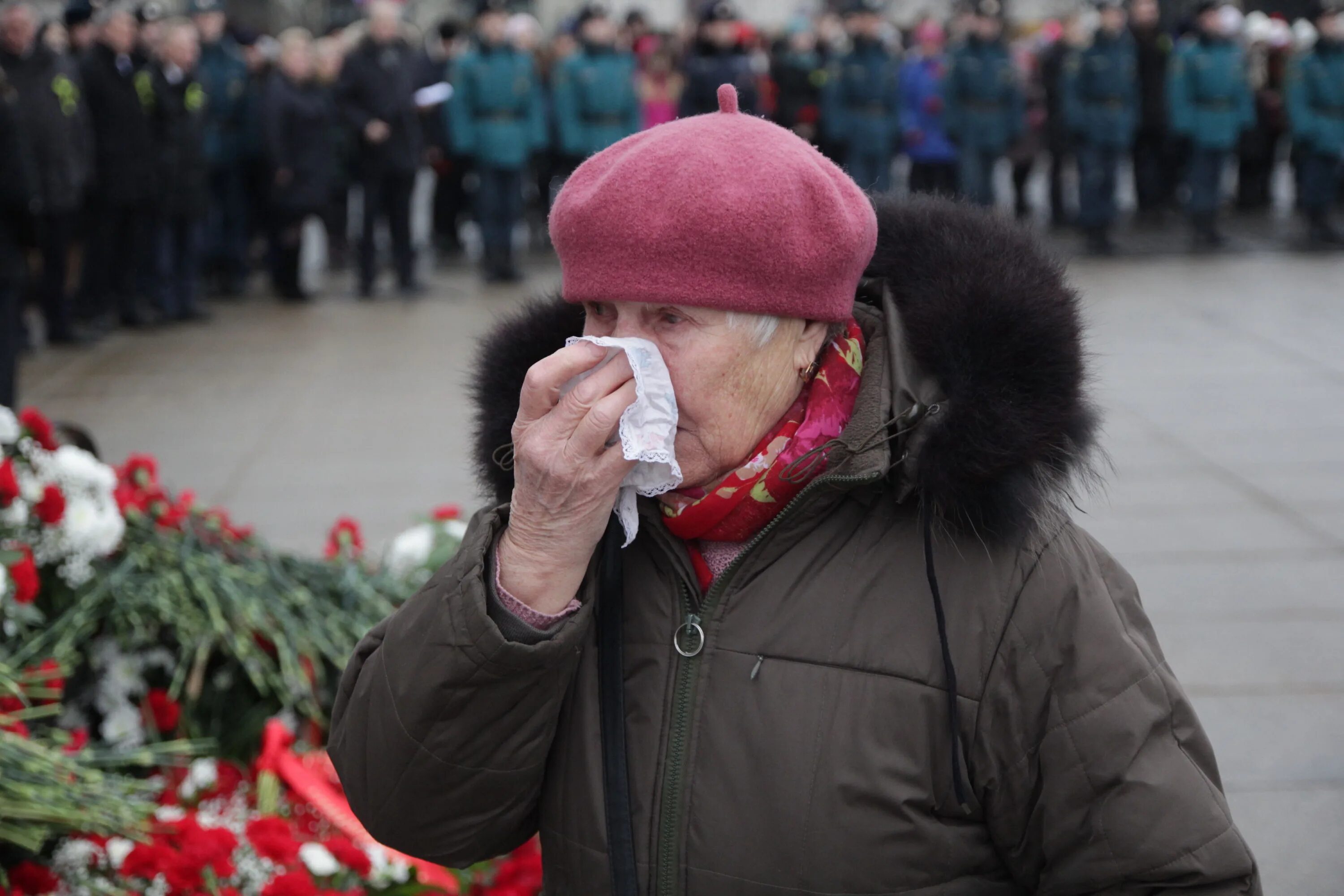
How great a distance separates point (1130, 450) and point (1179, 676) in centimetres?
285

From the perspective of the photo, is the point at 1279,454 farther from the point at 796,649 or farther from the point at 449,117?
the point at 449,117

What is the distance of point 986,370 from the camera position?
1873mm

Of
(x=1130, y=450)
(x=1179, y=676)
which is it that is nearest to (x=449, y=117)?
(x=1130, y=450)

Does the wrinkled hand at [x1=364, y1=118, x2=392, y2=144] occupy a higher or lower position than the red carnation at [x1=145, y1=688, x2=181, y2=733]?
lower

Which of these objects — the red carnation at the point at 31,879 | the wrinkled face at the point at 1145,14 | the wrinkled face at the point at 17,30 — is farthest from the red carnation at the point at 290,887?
the wrinkled face at the point at 1145,14

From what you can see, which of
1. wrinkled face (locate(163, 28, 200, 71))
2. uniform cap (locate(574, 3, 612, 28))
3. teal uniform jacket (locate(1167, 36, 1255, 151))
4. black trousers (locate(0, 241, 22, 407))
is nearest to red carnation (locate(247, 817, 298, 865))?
black trousers (locate(0, 241, 22, 407))

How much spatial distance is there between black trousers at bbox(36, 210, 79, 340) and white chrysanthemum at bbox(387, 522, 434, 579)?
21.2 feet

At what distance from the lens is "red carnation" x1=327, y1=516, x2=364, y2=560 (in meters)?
4.16

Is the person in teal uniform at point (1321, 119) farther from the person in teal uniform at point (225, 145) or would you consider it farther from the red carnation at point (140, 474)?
the red carnation at point (140, 474)

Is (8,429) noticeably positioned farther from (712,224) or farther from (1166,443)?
(1166,443)

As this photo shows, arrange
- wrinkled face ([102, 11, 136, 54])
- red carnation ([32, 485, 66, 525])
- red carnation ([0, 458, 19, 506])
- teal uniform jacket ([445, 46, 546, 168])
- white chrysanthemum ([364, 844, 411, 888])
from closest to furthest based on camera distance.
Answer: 1. white chrysanthemum ([364, 844, 411, 888])
2. red carnation ([0, 458, 19, 506])
3. red carnation ([32, 485, 66, 525])
4. wrinkled face ([102, 11, 136, 54])
5. teal uniform jacket ([445, 46, 546, 168])

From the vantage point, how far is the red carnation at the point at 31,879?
2848 mm

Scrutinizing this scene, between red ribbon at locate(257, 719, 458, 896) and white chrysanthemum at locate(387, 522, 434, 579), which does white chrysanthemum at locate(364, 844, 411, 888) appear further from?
white chrysanthemum at locate(387, 522, 434, 579)

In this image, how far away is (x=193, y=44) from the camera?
11117 millimetres
